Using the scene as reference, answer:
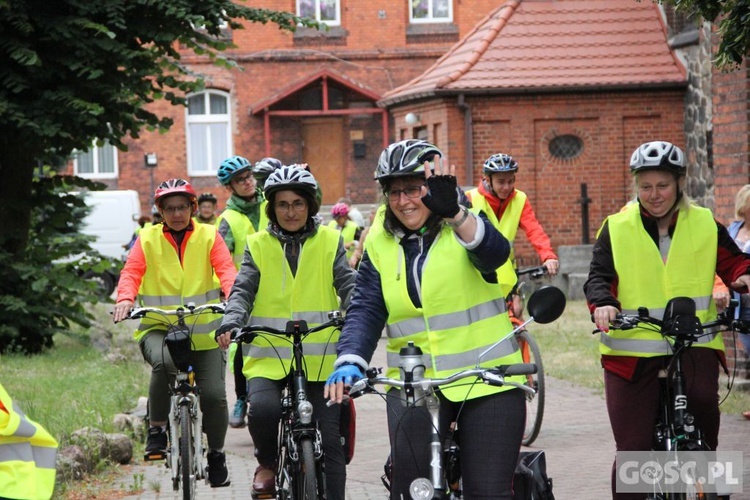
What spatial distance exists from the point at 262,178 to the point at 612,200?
68.6 ft

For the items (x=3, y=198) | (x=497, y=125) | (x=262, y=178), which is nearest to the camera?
(x=262, y=178)

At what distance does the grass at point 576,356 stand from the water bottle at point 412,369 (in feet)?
24.2

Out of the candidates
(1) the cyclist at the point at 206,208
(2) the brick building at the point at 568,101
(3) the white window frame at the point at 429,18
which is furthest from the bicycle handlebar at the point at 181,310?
(3) the white window frame at the point at 429,18

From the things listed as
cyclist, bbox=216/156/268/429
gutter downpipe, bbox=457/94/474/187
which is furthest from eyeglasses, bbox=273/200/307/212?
gutter downpipe, bbox=457/94/474/187

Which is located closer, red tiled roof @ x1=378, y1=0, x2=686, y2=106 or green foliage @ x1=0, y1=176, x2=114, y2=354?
green foliage @ x1=0, y1=176, x2=114, y2=354

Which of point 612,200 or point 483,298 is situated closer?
point 483,298

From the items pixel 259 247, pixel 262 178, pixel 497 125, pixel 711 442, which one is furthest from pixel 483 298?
pixel 497 125

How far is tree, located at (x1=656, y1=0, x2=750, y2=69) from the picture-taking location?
7.39 m

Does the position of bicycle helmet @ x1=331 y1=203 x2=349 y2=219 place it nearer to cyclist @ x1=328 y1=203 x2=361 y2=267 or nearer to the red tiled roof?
cyclist @ x1=328 y1=203 x2=361 y2=267

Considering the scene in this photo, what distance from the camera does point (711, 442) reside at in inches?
243

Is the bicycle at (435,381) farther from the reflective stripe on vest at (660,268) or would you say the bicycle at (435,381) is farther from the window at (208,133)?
the window at (208,133)

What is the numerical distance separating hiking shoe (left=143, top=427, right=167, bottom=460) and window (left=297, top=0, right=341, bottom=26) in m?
34.1

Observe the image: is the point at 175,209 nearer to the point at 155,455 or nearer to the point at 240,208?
the point at 155,455

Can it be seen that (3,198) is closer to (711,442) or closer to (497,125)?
(711,442)
